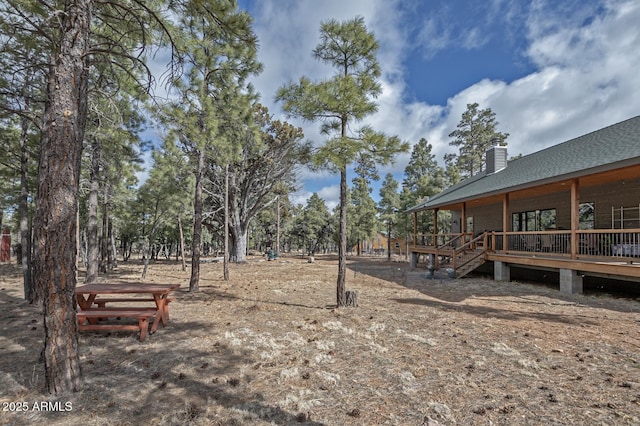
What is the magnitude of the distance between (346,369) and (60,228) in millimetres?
3780

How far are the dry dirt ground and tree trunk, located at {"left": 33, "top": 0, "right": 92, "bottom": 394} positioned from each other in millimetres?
364

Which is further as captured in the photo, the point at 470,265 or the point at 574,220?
the point at 470,265

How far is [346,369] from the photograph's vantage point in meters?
3.96

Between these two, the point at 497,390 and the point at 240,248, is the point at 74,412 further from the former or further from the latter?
the point at 240,248

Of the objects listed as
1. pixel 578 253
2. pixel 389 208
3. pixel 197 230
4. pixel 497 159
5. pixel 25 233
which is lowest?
pixel 578 253

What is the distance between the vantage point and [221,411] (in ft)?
9.74

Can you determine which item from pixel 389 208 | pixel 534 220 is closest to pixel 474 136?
pixel 389 208

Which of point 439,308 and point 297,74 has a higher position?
point 297,74

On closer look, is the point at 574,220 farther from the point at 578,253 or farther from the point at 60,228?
the point at 60,228

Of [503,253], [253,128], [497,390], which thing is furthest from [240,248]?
[497,390]

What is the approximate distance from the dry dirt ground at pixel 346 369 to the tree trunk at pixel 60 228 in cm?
36

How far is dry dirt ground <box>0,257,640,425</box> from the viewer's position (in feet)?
9.61

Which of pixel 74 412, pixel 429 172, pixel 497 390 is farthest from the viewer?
pixel 429 172

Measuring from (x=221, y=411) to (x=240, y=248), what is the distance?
857 inches
